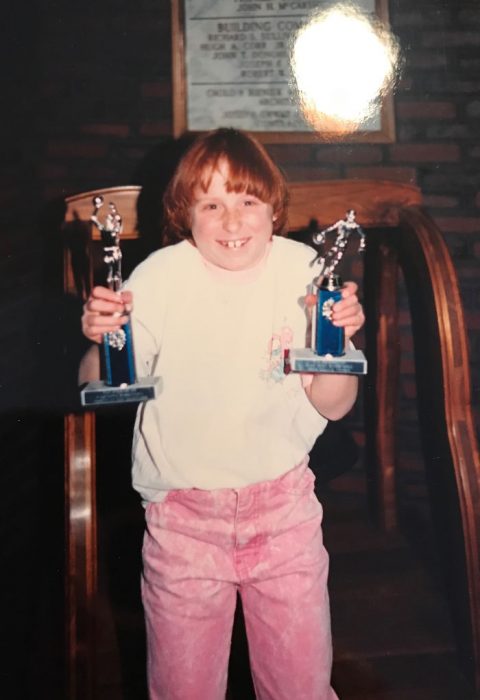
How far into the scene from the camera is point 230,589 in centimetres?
89

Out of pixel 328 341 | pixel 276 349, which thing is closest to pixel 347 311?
pixel 328 341

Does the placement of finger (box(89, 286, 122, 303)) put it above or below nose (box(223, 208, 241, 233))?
below

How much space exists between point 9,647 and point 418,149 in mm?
1279

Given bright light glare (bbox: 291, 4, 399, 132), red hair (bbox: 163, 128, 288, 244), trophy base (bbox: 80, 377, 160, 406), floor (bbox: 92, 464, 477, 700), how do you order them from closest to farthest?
trophy base (bbox: 80, 377, 160, 406), red hair (bbox: 163, 128, 288, 244), bright light glare (bbox: 291, 4, 399, 132), floor (bbox: 92, 464, 477, 700)

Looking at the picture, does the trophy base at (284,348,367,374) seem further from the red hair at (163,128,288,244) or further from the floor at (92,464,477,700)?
the floor at (92,464,477,700)

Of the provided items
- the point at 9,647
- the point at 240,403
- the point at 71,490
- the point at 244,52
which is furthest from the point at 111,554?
the point at 244,52

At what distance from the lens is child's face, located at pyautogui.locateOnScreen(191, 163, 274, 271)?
0.86 m

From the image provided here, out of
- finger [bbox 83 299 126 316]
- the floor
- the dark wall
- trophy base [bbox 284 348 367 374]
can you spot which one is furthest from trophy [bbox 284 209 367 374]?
the floor

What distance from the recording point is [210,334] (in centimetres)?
92

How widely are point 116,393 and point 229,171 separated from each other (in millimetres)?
336

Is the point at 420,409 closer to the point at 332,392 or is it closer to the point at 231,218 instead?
the point at 332,392

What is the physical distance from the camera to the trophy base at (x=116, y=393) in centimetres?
76

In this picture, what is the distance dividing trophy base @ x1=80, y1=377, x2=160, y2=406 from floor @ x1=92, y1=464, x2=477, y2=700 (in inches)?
20.2

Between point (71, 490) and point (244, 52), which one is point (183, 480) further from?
point (244, 52)
